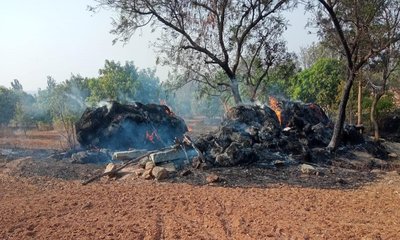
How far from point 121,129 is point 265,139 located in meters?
5.39

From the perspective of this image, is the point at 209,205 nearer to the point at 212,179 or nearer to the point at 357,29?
the point at 212,179

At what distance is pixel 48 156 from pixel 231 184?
7743 mm

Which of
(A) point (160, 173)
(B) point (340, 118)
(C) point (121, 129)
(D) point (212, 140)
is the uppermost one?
(C) point (121, 129)

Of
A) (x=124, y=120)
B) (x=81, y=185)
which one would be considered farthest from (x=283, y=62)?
(x=81, y=185)

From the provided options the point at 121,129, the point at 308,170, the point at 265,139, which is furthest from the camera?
the point at 121,129

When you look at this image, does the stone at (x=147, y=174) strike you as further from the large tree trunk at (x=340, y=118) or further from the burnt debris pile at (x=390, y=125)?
the burnt debris pile at (x=390, y=125)

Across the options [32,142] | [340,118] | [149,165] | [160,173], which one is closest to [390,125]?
[340,118]

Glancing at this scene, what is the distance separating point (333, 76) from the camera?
22953 millimetres

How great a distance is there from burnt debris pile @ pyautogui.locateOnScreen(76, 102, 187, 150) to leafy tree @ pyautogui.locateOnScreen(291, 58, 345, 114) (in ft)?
41.9

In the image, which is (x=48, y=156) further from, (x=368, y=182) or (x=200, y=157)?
(x=368, y=182)

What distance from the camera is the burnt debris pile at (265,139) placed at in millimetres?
10105

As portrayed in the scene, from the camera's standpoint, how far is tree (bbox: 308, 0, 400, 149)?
1077 cm

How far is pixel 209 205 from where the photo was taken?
694 cm

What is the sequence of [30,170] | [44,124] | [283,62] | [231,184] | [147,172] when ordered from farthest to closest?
1. [44,124]
2. [283,62]
3. [30,170]
4. [147,172]
5. [231,184]
